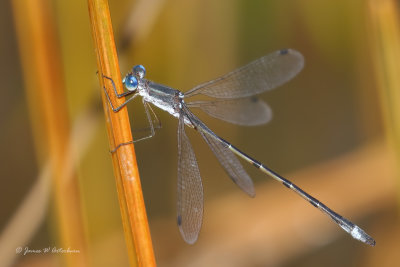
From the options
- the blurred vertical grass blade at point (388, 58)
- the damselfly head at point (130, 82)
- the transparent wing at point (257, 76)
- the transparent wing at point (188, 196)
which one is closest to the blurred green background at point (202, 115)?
the blurred vertical grass blade at point (388, 58)

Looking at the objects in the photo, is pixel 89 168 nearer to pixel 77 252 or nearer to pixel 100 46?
pixel 77 252

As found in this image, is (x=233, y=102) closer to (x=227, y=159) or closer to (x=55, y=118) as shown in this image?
(x=227, y=159)

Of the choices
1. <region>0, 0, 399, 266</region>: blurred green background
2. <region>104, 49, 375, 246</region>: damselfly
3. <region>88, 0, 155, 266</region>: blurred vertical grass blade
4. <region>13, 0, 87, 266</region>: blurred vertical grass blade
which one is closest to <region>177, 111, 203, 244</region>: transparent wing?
<region>104, 49, 375, 246</region>: damselfly

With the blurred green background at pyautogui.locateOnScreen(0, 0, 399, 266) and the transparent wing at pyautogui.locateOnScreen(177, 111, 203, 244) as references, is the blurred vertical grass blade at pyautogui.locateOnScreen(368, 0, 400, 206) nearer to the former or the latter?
the blurred green background at pyautogui.locateOnScreen(0, 0, 399, 266)

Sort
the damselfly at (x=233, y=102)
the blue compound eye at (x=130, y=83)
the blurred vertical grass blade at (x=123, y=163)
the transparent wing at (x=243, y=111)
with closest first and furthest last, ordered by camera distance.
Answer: the blurred vertical grass blade at (x=123, y=163)
the blue compound eye at (x=130, y=83)
the damselfly at (x=233, y=102)
the transparent wing at (x=243, y=111)

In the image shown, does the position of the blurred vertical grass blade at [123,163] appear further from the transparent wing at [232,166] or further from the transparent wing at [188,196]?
the transparent wing at [232,166]

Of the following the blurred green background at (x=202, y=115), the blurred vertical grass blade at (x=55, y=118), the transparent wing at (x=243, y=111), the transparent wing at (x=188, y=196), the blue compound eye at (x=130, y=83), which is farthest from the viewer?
the blurred green background at (x=202, y=115)

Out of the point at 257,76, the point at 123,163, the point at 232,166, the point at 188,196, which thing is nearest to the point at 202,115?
the point at 257,76
